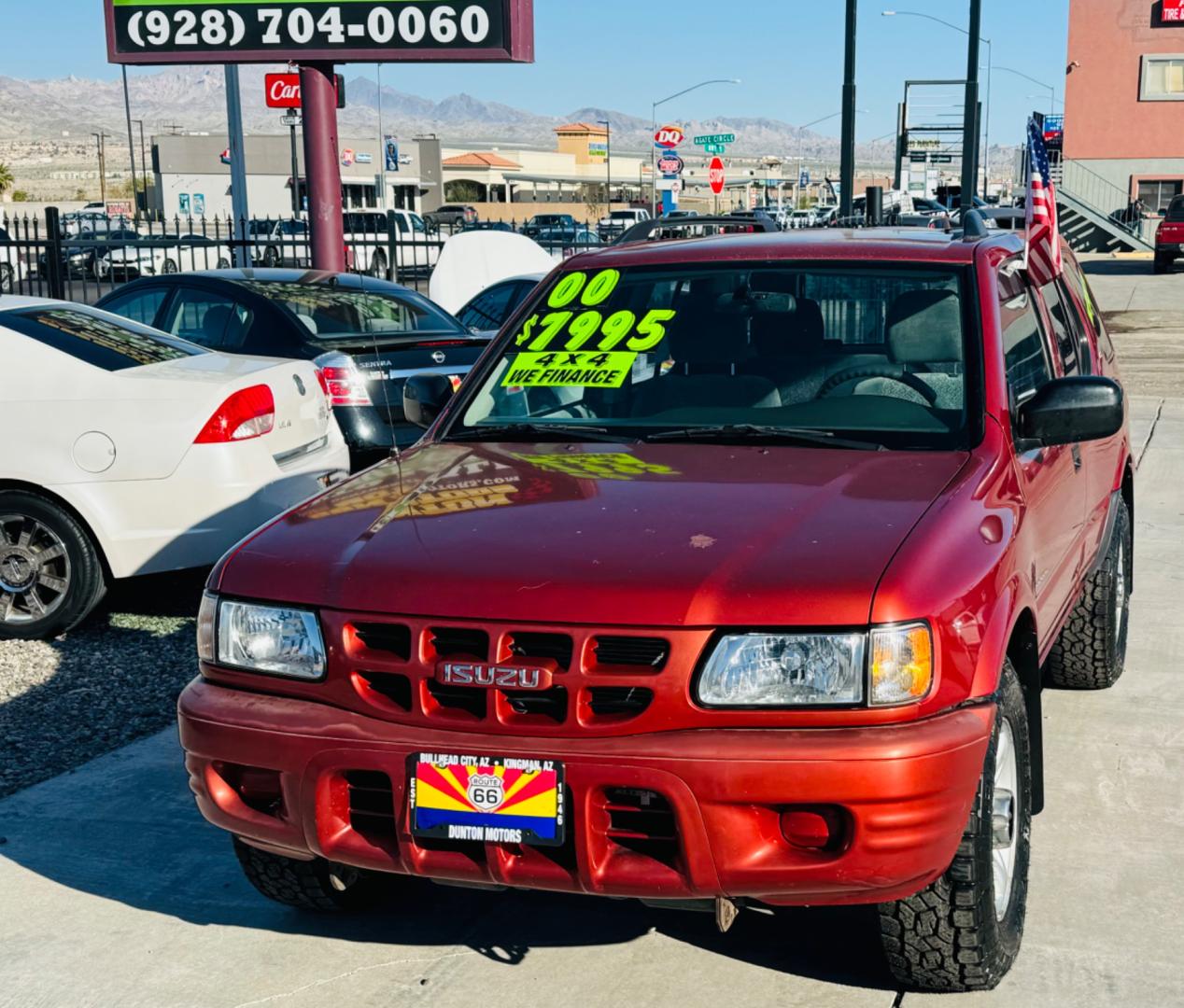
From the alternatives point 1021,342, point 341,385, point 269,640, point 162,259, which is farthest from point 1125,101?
point 269,640

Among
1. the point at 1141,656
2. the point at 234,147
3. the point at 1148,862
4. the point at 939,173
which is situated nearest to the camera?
the point at 1148,862

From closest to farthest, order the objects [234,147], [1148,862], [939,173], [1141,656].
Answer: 1. [1148,862]
2. [1141,656]
3. [234,147]
4. [939,173]

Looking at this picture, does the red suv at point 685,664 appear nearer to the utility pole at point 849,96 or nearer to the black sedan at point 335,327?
the black sedan at point 335,327

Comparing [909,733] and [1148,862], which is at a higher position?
[909,733]

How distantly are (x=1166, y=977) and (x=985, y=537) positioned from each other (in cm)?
117

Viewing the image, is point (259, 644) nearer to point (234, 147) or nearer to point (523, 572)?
point (523, 572)

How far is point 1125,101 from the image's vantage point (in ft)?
173

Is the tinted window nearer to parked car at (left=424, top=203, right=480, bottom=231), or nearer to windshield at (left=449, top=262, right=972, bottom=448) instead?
windshield at (left=449, top=262, right=972, bottom=448)

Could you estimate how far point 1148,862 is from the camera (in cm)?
445

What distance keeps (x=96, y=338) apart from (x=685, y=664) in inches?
198

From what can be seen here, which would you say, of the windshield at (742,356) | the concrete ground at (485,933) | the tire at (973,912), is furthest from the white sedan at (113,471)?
the tire at (973,912)

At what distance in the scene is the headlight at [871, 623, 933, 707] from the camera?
10.5ft

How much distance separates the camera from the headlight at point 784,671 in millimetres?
3195

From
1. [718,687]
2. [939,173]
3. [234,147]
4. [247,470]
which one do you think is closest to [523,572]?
[718,687]
